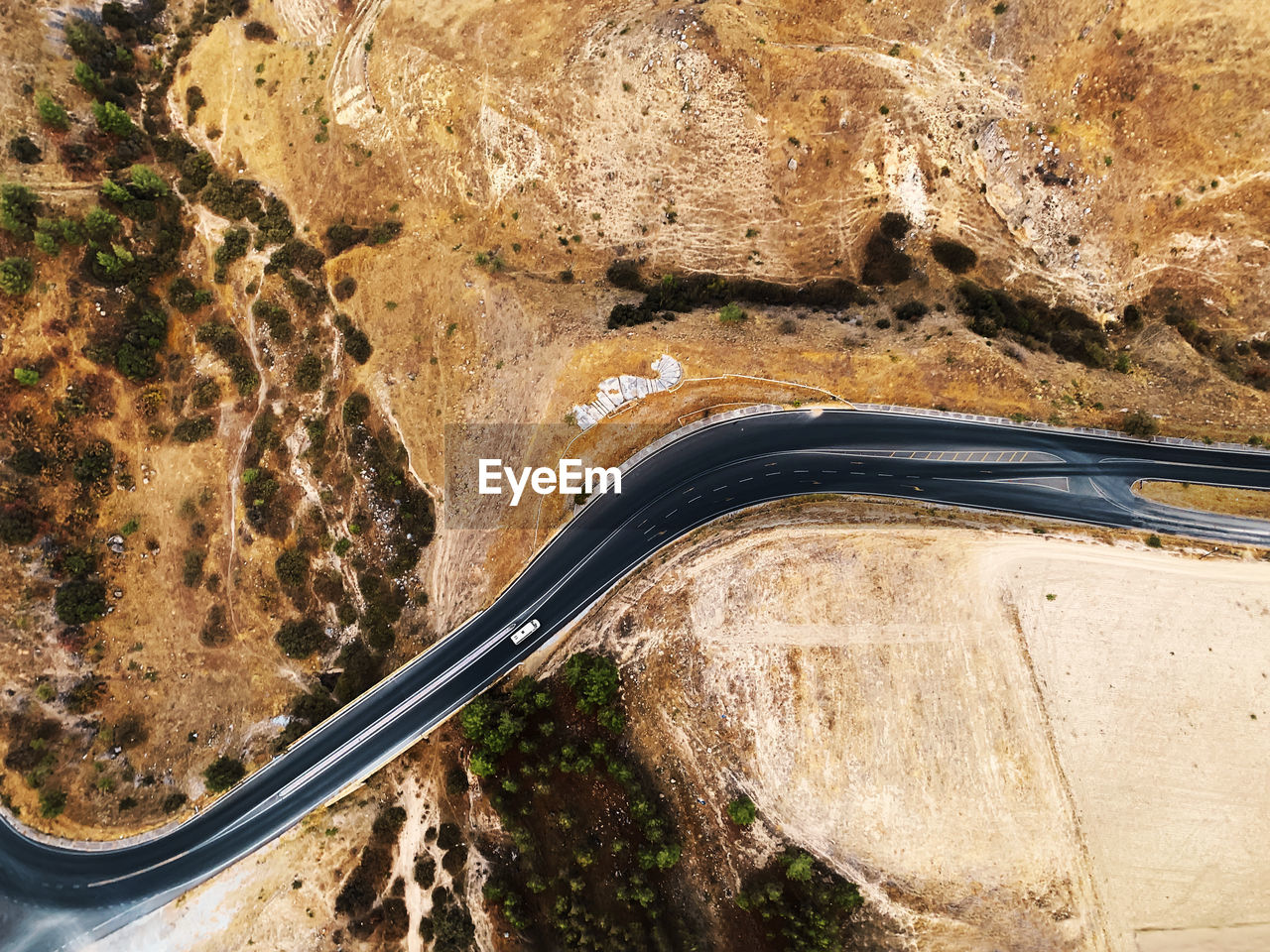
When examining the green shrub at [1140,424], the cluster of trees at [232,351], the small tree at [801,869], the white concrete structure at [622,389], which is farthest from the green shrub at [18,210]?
the green shrub at [1140,424]

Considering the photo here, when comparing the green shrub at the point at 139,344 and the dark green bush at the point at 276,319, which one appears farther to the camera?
the dark green bush at the point at 276,319

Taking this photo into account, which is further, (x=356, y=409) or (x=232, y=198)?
(x=232, y=198)

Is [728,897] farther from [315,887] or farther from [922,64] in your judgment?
[922,64]

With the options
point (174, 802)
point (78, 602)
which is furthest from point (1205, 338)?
point (78, 602)

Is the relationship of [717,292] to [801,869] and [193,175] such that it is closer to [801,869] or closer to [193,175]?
Answer: [801,869]

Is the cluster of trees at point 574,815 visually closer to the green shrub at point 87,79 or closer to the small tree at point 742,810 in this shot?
the small tree at point 742,810

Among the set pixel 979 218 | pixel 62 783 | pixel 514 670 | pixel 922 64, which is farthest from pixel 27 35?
pixel 979 218
